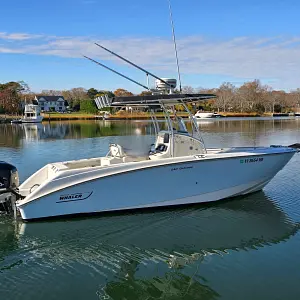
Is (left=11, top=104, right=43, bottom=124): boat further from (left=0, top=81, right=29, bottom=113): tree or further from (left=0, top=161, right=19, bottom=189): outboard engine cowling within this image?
(left=0, top=161, right=19, bottom=189): outboard engine cowling

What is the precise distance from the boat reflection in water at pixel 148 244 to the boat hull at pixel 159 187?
318 millimetres

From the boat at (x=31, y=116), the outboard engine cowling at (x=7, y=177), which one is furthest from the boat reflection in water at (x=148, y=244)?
the boat at (x=31, y=116)

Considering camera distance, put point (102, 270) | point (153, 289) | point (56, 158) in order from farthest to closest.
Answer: point (56, 158) → point (102, 270) → point (153, 289)

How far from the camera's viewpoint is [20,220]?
9875 millimetres

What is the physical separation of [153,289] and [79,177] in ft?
12.9

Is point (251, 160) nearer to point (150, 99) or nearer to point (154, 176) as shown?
point (154, 176)

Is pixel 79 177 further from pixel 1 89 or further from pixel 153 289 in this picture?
pixel 1 89

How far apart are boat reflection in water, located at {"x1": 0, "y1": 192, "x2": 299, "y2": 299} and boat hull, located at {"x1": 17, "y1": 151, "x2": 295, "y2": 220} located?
318mm

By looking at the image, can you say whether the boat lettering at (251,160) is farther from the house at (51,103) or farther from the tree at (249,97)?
the house at (51,103)

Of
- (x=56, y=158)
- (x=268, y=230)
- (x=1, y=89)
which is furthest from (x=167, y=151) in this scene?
(x=1, y=89)

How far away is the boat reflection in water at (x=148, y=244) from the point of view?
22.5 ft

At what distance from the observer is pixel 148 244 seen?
335 inches

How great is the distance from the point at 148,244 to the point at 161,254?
583 millimetres

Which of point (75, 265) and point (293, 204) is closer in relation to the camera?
point (75, 265)
